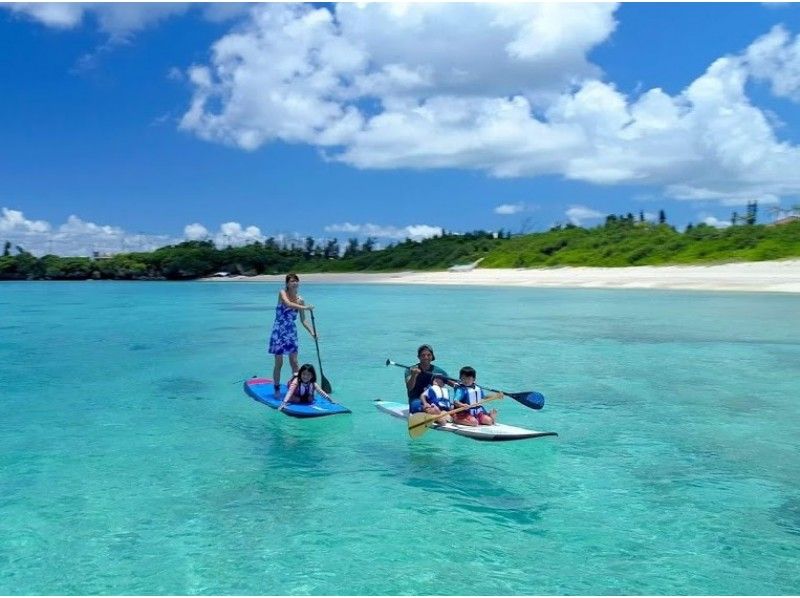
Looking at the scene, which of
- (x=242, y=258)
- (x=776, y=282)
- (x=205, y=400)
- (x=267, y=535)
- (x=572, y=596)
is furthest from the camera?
(x=242, y=258)

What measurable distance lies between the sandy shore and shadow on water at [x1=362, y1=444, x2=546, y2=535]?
4144 cm

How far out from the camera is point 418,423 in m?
9.74

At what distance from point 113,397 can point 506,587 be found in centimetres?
1094

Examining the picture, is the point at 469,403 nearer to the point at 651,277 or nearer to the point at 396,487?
the point at 396,487

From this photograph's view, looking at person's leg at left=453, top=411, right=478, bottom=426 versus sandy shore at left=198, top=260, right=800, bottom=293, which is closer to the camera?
person's leg at left=453, top=411, right=478, bottom=426

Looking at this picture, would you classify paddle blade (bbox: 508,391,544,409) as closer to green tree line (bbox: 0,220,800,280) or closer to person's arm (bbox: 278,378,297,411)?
person's arm (bbox: 278,378,297,411)

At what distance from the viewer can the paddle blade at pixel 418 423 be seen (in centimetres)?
971

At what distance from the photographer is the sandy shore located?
48812 mm

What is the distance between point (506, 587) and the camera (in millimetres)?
5898

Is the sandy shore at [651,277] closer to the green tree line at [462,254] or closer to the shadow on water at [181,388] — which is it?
the green tree line at [462,254]

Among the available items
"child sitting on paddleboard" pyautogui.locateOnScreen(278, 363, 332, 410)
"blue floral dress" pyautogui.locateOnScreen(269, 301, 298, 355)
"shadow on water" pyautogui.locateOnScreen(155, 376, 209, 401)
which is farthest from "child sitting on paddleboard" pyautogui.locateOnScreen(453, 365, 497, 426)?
"shadow on water" pyautogui.locateOnScreen(155, 376, 209, 401)

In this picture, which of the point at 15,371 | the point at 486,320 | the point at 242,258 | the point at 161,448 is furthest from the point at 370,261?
the point at 161,448

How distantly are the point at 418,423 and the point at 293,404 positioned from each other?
2.76 meters

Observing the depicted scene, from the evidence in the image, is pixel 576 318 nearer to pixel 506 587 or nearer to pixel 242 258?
pixel 506 587
